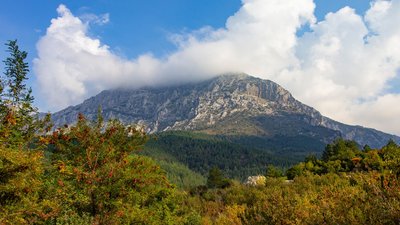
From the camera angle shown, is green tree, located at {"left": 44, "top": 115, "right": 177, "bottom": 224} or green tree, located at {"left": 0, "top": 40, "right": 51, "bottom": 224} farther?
green tree, located at {"left": 44, "top": 115, "right": 177, "bottom": 224}

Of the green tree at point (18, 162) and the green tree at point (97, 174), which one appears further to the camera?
the green tree at point (97, 174)

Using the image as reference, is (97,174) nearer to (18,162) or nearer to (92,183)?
(92,183)

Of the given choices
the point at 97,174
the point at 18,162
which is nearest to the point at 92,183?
the point at 97,174

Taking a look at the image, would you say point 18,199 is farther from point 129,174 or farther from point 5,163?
point 129,174

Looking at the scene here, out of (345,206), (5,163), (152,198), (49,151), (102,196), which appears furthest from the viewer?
(152,198)

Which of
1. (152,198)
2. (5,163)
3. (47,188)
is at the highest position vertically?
(5,163)

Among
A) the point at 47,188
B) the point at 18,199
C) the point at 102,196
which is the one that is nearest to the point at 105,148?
the point at 102,196

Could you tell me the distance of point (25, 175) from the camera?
47.9 ft

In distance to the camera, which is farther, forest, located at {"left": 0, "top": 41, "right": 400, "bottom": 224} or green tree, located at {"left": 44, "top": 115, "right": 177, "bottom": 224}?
green tree, located at {"left": 44, "top": 115, "right": 177, "bottom": 224}

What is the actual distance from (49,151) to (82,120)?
431cm

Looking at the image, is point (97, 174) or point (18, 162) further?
point (97, 174)

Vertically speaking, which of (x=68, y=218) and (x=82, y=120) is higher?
(x=82, y=120)

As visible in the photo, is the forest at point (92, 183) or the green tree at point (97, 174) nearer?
the forest at point (92, 183)

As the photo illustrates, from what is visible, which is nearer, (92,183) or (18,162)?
(18,162)
